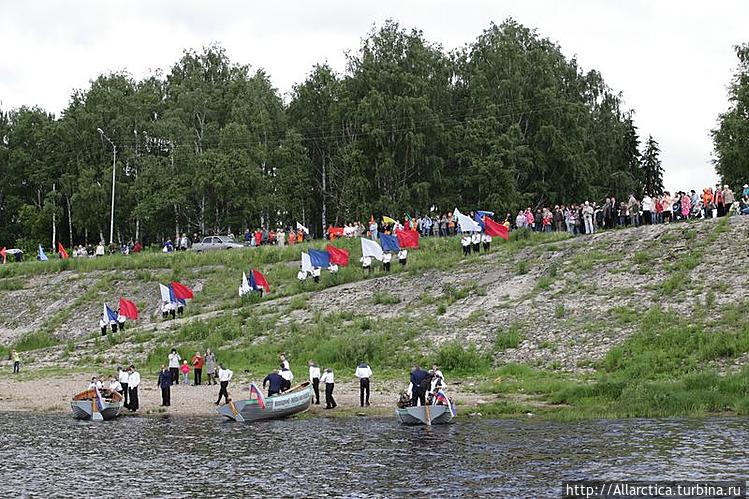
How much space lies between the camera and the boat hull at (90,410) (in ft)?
118

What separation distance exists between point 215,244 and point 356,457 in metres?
51.4

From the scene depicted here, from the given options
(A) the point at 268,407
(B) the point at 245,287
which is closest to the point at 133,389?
(A) the point at 268,407

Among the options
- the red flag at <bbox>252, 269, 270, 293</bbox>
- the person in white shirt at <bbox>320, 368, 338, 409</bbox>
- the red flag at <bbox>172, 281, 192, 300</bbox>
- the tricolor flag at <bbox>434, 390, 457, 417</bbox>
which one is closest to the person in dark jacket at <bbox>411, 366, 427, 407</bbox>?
the tricolor flag at <bbox>434, 390, 457, 417</bbox>

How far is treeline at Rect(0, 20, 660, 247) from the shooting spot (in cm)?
7919

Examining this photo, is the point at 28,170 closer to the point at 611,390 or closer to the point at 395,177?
the point at 395,177

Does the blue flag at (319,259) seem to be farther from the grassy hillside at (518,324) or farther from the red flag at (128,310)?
the red flag at (128,310)

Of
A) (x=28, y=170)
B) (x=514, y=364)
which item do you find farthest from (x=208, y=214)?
(x=514, y=364)

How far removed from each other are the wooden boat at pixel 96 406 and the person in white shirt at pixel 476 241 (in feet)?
90.3

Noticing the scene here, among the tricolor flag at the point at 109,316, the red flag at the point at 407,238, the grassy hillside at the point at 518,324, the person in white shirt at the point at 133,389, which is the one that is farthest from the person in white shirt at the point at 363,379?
the tricolor flag at the point at 109,316

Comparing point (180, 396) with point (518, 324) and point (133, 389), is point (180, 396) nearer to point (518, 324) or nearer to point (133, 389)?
point (133, 389)

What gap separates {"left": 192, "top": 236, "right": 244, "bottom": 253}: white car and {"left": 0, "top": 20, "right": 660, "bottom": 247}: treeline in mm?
6790

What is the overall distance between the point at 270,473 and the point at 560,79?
6948 cm

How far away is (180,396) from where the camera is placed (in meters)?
40.2

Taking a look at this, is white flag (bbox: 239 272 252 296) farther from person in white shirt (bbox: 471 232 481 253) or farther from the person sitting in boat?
the person sitting in boat
